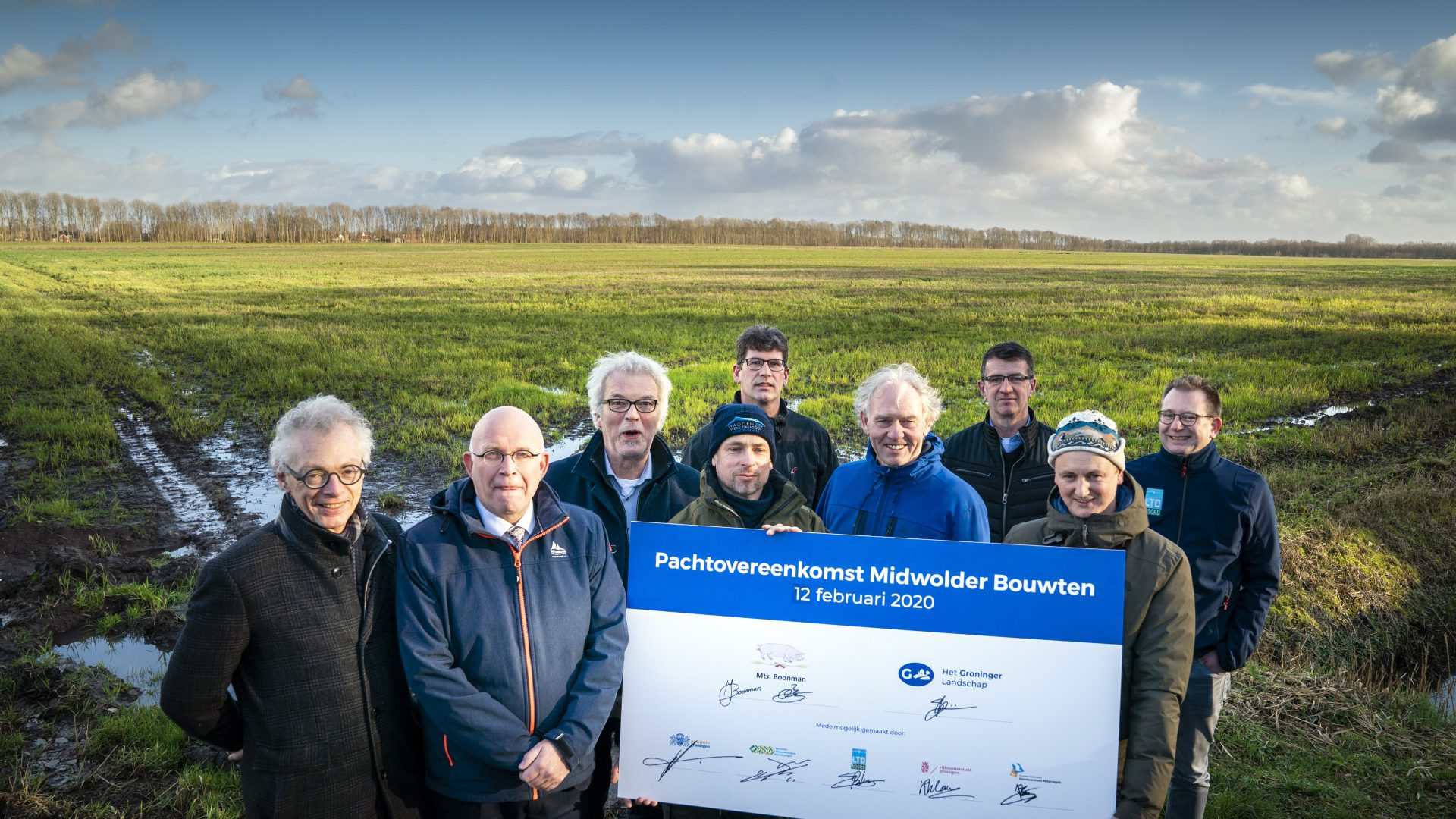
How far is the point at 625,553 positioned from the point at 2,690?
5.35 m

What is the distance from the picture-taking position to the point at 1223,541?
15.6 ft

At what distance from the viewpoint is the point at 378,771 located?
3.44 m

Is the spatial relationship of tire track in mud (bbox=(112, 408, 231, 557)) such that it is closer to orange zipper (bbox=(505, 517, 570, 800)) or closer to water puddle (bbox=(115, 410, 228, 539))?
water puddle (bbox=(115, 410, 228, 539))

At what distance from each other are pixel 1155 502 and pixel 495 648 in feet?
12.0

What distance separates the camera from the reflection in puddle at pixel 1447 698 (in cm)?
751

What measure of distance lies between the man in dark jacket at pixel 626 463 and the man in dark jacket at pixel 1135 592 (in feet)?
6.56

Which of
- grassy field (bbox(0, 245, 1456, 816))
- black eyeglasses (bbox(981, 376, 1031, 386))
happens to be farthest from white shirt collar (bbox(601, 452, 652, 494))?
grassy field (bbox(0, 245, 1456, 816))
